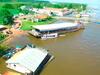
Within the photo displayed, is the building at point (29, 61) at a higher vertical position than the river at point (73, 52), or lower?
higher

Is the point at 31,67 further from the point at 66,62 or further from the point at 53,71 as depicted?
the point at 66,62

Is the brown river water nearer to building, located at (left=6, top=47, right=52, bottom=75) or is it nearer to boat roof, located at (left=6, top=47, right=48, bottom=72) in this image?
building, located at (left=6, top=47, right=52, bottom=75)

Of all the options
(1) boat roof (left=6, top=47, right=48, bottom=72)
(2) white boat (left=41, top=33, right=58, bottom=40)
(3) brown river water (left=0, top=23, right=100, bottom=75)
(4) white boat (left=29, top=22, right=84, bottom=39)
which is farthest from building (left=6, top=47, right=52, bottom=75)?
(4) white boat (left=29, top=22, right=84, bottom=39)

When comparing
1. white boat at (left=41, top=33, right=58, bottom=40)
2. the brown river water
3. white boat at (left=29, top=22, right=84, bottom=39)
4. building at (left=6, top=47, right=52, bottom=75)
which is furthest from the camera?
white boat at (left=29, top=22, right=84, bottom=39)

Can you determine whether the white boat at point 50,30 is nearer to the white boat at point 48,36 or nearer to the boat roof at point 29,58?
the white boat at point 48,36

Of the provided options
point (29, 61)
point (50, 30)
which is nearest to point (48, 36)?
point (50, 30)

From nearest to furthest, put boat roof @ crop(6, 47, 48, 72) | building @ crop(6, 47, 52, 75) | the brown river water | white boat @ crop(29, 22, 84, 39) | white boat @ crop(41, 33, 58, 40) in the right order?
building @ crop(6, 47, 52, 75) → boat roof @ crop(6, 47, 48, 72) → the brown river water → white boat @ crop(41, 33, 58, 40) → white boat @ crop(29, 22, 84, 39)

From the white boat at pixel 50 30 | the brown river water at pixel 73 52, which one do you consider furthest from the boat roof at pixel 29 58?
the white boat at pixel 50 30

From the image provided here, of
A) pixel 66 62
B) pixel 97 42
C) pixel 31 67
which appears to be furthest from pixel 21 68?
pixel 97 42
